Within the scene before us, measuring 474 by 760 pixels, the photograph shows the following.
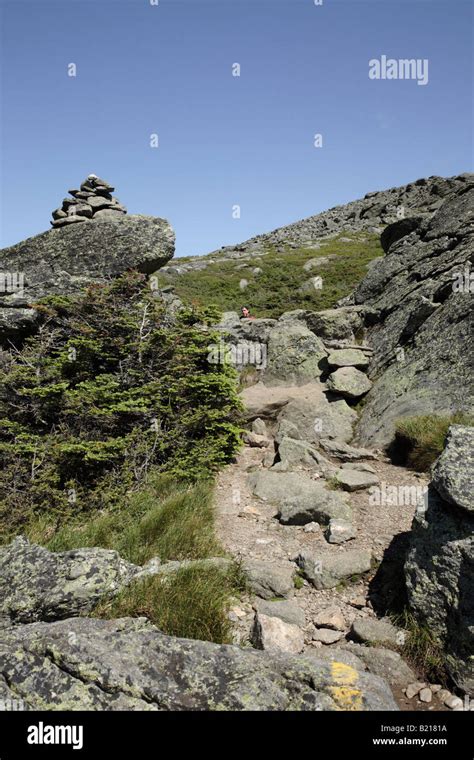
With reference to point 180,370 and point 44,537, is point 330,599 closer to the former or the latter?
point 44,537

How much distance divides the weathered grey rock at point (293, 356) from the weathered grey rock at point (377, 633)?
868cm

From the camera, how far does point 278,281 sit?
1524 inches

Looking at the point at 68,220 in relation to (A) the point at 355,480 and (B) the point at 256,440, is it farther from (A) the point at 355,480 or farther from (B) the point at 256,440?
(A) the point at 355,480

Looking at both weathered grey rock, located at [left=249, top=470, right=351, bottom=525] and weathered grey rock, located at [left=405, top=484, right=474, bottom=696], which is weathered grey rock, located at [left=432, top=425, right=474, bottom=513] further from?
weathered grey rock, located at [left=249, top=470, right=351, bottom=525]

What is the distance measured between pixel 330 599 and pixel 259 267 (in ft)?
141

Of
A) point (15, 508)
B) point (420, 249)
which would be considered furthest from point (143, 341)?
point (420, 249)

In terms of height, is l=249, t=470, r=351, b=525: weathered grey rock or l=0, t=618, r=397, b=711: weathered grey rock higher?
l=249, t=470, r=351, b=525: weathered grey rock

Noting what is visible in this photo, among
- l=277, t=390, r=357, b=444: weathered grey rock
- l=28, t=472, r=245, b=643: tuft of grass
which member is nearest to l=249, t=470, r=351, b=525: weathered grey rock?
l=28, t=472, r=245, b=643: tuft of grass

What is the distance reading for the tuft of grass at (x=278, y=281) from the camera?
100ft

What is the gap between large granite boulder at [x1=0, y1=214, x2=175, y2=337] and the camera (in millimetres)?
11727

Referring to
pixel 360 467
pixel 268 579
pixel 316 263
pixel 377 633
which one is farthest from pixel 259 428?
pixel 316 263

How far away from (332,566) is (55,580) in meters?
3.55

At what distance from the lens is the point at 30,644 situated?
143 inches

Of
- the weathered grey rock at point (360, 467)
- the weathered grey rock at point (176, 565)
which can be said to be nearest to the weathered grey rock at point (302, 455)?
the weathered grey rock at point (360, 467)
